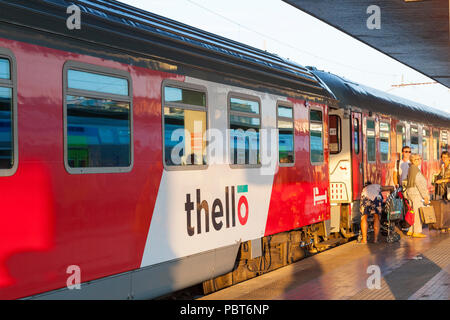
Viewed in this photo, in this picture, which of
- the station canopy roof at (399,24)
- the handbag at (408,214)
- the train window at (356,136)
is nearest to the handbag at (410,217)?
the handbag at (408,214)

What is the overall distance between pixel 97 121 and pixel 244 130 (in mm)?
3078

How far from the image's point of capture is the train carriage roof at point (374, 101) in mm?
13164

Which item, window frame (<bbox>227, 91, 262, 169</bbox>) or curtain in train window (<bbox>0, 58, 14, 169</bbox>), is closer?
curtain in train window (<bbox>0, 58, 14, 169</bbox>)

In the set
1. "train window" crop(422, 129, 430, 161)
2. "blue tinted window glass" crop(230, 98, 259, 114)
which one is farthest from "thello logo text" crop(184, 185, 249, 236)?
"train window" crop(422, 129, 430, 161)

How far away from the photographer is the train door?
13523 millimetres

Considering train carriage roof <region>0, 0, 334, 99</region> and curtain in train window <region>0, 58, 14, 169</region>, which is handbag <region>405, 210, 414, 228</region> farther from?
curtain in train window <region>0, 58, 14, 169</region>

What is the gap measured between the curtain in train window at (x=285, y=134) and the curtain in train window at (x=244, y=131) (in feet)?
2.64

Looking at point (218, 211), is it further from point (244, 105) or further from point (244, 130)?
point (244, 105)

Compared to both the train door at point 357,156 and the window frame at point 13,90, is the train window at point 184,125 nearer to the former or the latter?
the window frame at point 13,90

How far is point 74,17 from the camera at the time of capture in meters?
5.81

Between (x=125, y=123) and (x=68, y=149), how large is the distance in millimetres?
865

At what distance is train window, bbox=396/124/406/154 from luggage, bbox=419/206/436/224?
3754mm

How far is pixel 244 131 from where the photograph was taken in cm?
873

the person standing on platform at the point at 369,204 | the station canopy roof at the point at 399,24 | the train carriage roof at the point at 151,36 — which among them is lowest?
the person standing on platform at the point at 369,204
